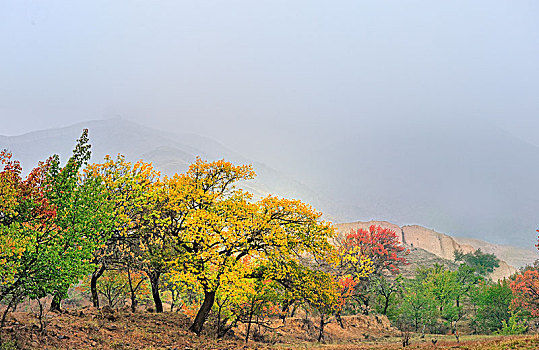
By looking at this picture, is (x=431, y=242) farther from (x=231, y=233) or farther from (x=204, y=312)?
(x=231, y=233)

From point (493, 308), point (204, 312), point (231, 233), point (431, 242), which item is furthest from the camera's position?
point (431, 242)

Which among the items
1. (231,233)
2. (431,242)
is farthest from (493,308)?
(431,242)

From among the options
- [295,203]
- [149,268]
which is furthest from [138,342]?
[295,203]

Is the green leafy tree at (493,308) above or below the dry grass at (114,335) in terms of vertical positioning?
above

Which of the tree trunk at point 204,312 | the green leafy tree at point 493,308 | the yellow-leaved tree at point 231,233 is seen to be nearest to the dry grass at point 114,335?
the tree trunk at point 204,312

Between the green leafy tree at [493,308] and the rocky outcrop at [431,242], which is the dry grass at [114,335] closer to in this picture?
the green leafy tree at [493,308]

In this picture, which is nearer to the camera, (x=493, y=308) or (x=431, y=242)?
(x=493, y=308)

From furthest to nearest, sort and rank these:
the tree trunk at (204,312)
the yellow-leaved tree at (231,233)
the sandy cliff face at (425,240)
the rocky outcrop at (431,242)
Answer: the rocky outcrop at (431,242) → the sandy cliff face at (425,240) → the tree trunk at (204,312) → the yellow-leaved tree at (231,233)

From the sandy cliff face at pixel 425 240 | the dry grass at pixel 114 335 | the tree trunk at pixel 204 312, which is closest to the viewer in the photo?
the dry grass at pixel 114 335

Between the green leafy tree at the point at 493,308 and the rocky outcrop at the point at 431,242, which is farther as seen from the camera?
the rocky outcrop at the point at 431,242

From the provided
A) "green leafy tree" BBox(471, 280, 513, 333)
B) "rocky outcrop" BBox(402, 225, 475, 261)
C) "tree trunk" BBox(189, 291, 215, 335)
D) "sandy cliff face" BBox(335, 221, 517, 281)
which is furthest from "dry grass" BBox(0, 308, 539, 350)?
"rocky outcrop" BBox(402, 225, 475, 261)

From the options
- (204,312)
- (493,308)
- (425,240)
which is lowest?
(204,312)

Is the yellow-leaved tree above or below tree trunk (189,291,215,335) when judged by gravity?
above

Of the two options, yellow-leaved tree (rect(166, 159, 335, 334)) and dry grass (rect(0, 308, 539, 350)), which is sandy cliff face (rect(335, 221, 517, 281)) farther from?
dry grass (rect(0, 308, 539, 350))
